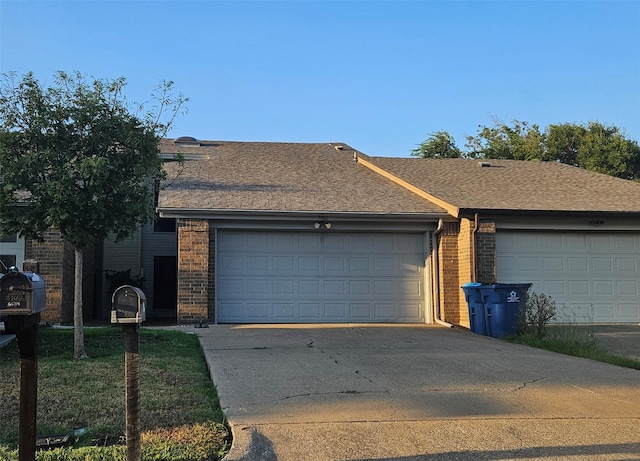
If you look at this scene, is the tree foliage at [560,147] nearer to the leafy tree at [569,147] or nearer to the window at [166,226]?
the leafy tree at [569,147]

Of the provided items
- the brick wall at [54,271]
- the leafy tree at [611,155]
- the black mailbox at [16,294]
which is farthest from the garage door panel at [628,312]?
the leafy tree at [611,155]

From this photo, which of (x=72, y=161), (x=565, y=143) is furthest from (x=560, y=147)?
(x=72, y=161)

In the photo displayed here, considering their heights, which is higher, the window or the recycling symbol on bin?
the window

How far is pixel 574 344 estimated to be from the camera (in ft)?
33.7

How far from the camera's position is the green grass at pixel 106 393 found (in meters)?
4.98

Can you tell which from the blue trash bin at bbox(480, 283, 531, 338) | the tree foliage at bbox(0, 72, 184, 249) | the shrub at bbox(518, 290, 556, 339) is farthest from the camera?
the blue trash bin at bbox(480, 283, 531, 338)

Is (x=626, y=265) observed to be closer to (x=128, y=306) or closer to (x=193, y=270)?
(x=193, y=270)

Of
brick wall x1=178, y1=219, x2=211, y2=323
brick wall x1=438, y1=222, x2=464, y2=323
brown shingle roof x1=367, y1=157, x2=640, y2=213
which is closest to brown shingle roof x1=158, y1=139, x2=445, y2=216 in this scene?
brick wall x1=178, y1=219, x2=211, y2=323

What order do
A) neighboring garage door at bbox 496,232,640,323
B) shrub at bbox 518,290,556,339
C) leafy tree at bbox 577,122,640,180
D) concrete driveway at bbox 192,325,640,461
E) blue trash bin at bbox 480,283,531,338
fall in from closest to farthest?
concrete driveway at bbox 192,325,640,461
shrub at bbox 518,290,556,339
blue trash bin at bbox 480,283,531,338
neighboring garage door at bbox 496,232,640,323
leafy tree at bbox 577,122,640,180

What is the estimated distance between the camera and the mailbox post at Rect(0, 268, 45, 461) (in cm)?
355

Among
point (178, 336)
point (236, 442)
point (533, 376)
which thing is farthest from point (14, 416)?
point (533, 376)

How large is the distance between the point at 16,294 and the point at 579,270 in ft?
43.3

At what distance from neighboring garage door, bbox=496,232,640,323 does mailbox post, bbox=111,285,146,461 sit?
36.6 feet

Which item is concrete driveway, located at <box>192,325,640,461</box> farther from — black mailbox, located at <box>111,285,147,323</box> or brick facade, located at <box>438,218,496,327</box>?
brick facade, located at <box>438,218,496,327</box>
